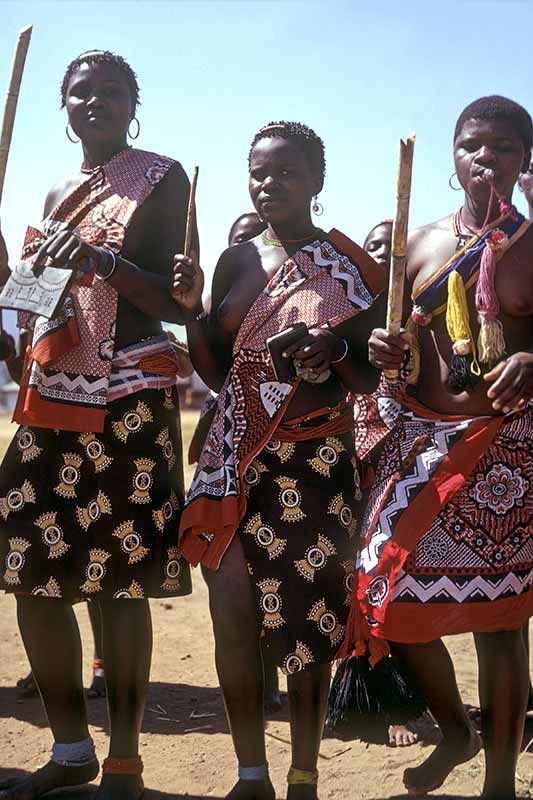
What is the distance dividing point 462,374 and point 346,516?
67cm

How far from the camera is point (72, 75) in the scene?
3582 mm

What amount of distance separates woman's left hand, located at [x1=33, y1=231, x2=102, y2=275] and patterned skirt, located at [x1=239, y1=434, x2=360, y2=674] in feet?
2.96

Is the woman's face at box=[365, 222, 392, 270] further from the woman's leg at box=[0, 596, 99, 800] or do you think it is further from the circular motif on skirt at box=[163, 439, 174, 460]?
the woman's leg at box=[0, 596, 99, 800]

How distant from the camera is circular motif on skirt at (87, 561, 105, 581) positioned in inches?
132

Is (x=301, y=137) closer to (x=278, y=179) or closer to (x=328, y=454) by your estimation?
(x=278, y=179)

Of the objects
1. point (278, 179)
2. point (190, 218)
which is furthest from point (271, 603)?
point (278, 179)

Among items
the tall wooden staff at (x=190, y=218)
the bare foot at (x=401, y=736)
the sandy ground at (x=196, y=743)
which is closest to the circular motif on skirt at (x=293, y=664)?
the sandy ground at (x=196, y=743)

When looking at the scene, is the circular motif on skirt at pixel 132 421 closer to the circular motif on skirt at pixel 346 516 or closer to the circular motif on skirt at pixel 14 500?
the circular motif on skirt at pixel 14 500

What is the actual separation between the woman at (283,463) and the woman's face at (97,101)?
21.5 inches

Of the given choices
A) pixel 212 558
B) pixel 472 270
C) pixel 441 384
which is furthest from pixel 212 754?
pixel 472 270

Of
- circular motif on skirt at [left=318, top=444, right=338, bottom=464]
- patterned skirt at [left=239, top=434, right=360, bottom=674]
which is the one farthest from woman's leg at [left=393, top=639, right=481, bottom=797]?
circular motif on skirt at [left=318, top=444, right=338, bottom=464]

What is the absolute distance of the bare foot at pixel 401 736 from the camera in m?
3.96

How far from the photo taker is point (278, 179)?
3.45 meters

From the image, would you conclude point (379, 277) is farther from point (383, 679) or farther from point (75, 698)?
point (75, 698)
